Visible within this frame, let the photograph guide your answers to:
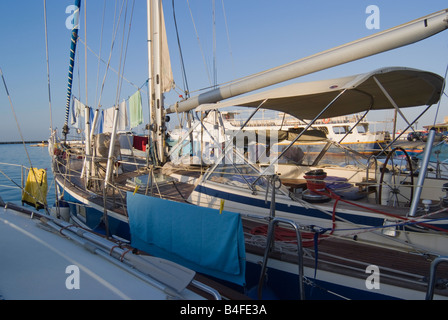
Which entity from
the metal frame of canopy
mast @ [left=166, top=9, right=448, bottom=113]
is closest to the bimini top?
the metal frame of canopy

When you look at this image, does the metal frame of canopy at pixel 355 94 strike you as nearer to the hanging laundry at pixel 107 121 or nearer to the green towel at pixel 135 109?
the hanging laundry at pixel 107 121

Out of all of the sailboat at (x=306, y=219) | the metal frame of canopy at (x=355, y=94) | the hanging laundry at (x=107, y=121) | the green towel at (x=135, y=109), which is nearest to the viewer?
the sailboat at (x=306, y=219)

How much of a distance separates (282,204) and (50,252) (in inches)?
145

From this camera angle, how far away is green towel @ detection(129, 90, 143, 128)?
10.1 m

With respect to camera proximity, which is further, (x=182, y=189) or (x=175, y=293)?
(x=182, y=189)

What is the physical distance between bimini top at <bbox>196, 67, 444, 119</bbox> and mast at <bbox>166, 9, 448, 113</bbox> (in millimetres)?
411

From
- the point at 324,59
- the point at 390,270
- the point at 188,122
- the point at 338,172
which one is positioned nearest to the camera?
the point at 390,270

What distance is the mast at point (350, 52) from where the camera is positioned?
→ 359 centimetres

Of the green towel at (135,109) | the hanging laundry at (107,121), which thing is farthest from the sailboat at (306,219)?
the green towel at (135,109)

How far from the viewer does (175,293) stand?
2.20 metres

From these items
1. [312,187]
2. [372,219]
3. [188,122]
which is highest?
[188,122]

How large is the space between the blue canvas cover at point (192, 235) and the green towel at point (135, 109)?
6.14 metres

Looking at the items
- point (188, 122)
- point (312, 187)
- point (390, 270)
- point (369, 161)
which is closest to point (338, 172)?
point (369, 161)

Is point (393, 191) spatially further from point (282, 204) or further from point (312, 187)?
point (282, 204)
